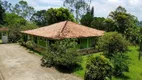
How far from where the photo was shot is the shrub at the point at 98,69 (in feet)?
46.7

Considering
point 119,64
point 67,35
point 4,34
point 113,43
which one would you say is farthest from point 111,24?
point 4,34

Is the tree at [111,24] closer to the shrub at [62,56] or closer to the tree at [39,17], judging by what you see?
the shrub at [62,56]

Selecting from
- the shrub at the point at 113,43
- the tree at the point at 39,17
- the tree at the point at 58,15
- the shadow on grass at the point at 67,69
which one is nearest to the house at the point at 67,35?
the shrub at the point at 113,43

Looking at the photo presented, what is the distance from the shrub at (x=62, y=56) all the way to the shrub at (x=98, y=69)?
105 inches

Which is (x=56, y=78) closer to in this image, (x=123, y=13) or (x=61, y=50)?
(x=61, y=50)

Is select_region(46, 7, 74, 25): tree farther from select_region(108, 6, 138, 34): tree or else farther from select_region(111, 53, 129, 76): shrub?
select_region(111, 53, 129, 76): shrub

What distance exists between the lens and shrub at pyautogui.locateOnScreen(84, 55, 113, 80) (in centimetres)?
1422

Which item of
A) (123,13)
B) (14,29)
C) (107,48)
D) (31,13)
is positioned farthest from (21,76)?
(31,13)

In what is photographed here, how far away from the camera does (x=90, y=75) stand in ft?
47.2

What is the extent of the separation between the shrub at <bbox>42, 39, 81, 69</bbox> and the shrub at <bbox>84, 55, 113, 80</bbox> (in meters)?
2.66

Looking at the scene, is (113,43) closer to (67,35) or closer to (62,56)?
(67,35)

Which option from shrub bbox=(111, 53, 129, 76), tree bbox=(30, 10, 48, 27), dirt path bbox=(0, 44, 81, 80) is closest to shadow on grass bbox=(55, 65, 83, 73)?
dirt path bbox=(0, 44, 81, 80)

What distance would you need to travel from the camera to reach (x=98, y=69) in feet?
46.9

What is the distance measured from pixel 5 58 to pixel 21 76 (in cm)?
732
